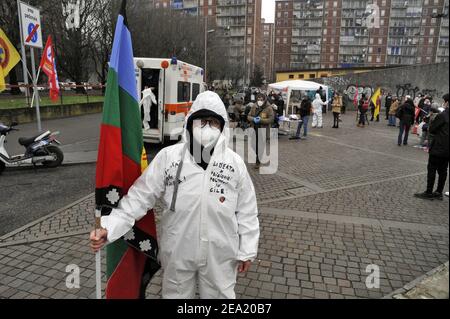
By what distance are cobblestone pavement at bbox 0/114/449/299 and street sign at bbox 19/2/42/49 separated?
5575 millimetres

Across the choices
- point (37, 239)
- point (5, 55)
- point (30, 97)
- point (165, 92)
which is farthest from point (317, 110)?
point (37, 239)

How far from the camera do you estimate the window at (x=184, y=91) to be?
11.5 m

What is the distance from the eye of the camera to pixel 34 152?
820 cm

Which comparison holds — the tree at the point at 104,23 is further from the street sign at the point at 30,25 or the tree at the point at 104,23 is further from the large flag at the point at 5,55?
the street sign at the point at 30,25

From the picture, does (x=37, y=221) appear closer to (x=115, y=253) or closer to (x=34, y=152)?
(x=115, y=253)

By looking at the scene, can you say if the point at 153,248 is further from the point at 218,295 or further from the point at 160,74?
the point at 160,74

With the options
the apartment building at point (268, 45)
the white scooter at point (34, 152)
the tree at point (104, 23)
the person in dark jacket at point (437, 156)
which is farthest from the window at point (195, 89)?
the apartment building at point (268, 45)

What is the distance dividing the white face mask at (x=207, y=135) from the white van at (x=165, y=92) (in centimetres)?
821

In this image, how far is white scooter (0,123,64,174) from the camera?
8.02m

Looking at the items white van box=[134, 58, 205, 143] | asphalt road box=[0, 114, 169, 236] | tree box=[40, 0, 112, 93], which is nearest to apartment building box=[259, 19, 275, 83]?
tree box=[40, 0, 112, 93]

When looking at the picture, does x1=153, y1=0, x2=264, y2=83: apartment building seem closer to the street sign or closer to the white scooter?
the street sign

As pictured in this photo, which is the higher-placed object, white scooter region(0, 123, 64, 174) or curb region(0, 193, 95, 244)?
white scooter region(0, 123, 64, 174)

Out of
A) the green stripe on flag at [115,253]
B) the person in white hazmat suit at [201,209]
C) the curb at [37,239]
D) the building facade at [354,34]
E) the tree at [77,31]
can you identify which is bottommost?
the curb at [37,239]

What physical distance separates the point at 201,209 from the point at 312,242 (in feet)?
9.44
